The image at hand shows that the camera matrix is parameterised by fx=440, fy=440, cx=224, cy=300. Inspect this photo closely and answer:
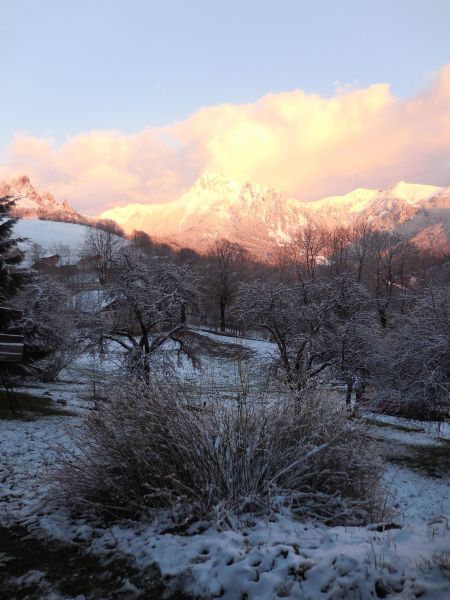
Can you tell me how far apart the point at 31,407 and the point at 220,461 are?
59.5ft

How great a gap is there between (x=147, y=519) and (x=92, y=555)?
2.80ft

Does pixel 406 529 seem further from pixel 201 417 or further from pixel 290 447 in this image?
pixel 201 417

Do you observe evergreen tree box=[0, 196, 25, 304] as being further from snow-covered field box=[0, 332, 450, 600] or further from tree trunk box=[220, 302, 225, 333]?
tree trunk box=[220, 302, 225, 333]

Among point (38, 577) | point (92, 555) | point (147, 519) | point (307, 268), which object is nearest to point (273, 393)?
point (147, 519)

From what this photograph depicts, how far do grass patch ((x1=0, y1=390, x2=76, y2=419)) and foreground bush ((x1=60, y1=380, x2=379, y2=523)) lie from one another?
13.9m

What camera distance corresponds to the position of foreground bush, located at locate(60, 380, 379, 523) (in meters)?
5.82

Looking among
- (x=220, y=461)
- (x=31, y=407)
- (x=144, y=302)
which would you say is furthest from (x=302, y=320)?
(x=220, y=461)

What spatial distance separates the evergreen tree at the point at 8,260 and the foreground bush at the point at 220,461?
51.0ft

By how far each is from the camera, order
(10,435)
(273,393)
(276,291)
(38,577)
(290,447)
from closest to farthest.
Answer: (38,577)
(290,447)
(273,393)
(10,435)
(276,291)

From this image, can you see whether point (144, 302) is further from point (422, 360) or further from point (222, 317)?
point (222, 317)

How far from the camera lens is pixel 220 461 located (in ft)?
20.0

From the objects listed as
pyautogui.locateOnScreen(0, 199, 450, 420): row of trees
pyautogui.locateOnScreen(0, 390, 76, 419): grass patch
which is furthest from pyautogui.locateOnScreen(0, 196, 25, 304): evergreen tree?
pyautogui.locateOnScreen(0, 390, 76, 419): grass patch

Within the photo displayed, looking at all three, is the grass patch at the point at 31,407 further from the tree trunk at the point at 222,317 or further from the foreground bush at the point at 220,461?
the tree trunk at the point at 222,317

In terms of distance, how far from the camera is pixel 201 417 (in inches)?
276
